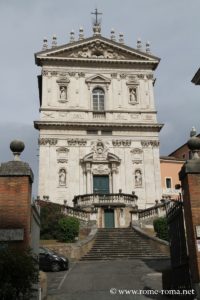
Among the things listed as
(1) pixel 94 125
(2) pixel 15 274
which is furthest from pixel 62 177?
(2) pixel 15 274

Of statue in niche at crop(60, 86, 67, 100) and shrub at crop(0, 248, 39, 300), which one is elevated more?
statue in niche at crop(60, 86, 67, 100)

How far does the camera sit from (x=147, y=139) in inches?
1713

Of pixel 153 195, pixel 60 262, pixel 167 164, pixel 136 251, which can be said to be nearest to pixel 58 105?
pixel 153 195

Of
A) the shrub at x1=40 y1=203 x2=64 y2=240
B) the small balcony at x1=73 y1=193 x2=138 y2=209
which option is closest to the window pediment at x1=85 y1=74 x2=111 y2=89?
the small balcony at x1=73 y1=193 x2=138 y2=209

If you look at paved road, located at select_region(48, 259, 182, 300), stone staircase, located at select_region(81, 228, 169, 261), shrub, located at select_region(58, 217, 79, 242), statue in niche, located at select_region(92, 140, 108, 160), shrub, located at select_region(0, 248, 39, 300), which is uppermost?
statue in niche, located at select_region(92, 140, 108, 160)

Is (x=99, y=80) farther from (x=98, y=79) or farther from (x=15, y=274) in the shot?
(x=15, y=274)

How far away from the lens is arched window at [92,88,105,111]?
44.8m

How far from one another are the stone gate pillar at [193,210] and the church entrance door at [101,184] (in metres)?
29.6

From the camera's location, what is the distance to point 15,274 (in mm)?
8641

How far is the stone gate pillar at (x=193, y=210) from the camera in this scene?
1055 cm

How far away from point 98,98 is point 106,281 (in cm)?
3058

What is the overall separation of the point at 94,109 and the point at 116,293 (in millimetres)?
32102

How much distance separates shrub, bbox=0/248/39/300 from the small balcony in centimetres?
2690

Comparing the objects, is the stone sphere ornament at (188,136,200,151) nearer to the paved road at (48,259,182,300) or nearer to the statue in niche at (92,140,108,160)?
the paved road at (48,259,182,300)
